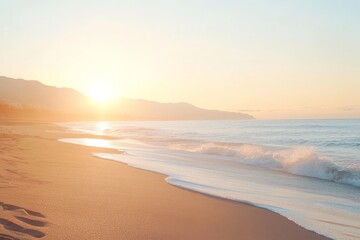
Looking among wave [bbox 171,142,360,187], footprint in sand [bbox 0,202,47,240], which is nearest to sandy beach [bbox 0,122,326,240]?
footprint in sand [bbox 0,202,47,240]

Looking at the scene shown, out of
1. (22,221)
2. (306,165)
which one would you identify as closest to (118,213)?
(22,221)

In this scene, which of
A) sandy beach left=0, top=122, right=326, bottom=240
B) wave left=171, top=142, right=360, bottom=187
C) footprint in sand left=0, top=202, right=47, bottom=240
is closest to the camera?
footprint in sand left=0, top=202, right=47, bottom=240

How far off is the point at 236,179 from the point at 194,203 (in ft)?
14.0

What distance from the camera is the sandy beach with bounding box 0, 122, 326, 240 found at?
4.66 m

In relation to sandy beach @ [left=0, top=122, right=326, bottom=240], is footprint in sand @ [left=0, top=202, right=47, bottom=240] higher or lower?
higher

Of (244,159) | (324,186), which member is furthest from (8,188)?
(244,159)

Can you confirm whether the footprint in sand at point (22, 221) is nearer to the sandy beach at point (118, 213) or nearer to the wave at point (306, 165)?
the sandy beach at point (118, 213)

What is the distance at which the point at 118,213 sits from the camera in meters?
5.63

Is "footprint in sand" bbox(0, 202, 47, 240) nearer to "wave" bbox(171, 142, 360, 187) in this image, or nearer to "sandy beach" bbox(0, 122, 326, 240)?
"sandy beach" bbox(0, 122, 326, 240)

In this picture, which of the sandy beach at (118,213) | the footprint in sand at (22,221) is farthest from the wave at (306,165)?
the footprint in sand at (22,221)

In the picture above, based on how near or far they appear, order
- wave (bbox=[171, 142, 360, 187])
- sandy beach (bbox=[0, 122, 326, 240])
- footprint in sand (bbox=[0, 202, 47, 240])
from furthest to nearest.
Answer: wave (bbox=[171, 142, 360, 187]), sandy beach (bbox=[0, 122, 326, 240]), footprint in sand (bbox=[0, 202, 47, 240])

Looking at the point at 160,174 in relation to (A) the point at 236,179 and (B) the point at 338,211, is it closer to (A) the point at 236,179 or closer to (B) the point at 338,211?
(A) the point at 236,179

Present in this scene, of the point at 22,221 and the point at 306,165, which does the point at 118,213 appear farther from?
the point at 306,165

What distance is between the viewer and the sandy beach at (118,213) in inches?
184
